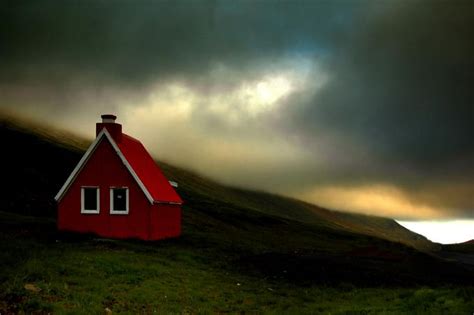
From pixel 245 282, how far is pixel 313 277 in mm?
5972

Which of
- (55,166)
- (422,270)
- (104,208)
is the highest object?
(55,166)

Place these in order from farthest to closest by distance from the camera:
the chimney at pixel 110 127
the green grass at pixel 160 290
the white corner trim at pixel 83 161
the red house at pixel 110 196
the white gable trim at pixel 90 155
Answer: the chimney at pixel 110 127 < the white corner trim at pixel 83 161 < the red house at pixel 110 196 < the white gable trim at pixel 90 155 < the green grass at pixel 160 290

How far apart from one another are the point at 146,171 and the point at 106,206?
587cm

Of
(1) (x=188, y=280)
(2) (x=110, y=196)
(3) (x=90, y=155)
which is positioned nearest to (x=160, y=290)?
(1) (x=188, y=280)

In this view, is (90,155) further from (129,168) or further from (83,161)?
(129,168)

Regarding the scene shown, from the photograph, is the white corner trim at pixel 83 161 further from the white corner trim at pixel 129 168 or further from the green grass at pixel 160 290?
the green grass at pixel 160 290

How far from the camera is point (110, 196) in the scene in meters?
48.5

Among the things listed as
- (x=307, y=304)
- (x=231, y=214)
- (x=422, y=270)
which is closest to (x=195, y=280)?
(x=307, y=304)

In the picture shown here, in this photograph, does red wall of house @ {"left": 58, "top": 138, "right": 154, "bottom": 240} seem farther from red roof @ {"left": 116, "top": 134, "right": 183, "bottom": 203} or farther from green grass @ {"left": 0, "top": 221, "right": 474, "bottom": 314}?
green grass @ {"left": 0, "top": 221, "right": 474, "bottom": 314}

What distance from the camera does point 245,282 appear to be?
106 ft

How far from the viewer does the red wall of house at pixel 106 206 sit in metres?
47.9

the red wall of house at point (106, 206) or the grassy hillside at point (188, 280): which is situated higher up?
the red wall of house at point (106, 206)

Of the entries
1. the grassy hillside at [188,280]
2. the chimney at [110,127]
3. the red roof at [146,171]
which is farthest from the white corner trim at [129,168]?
Answer: the grassy hillside at [188,280]

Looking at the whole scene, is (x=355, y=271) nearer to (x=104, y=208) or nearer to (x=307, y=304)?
(x=307, y=304)
